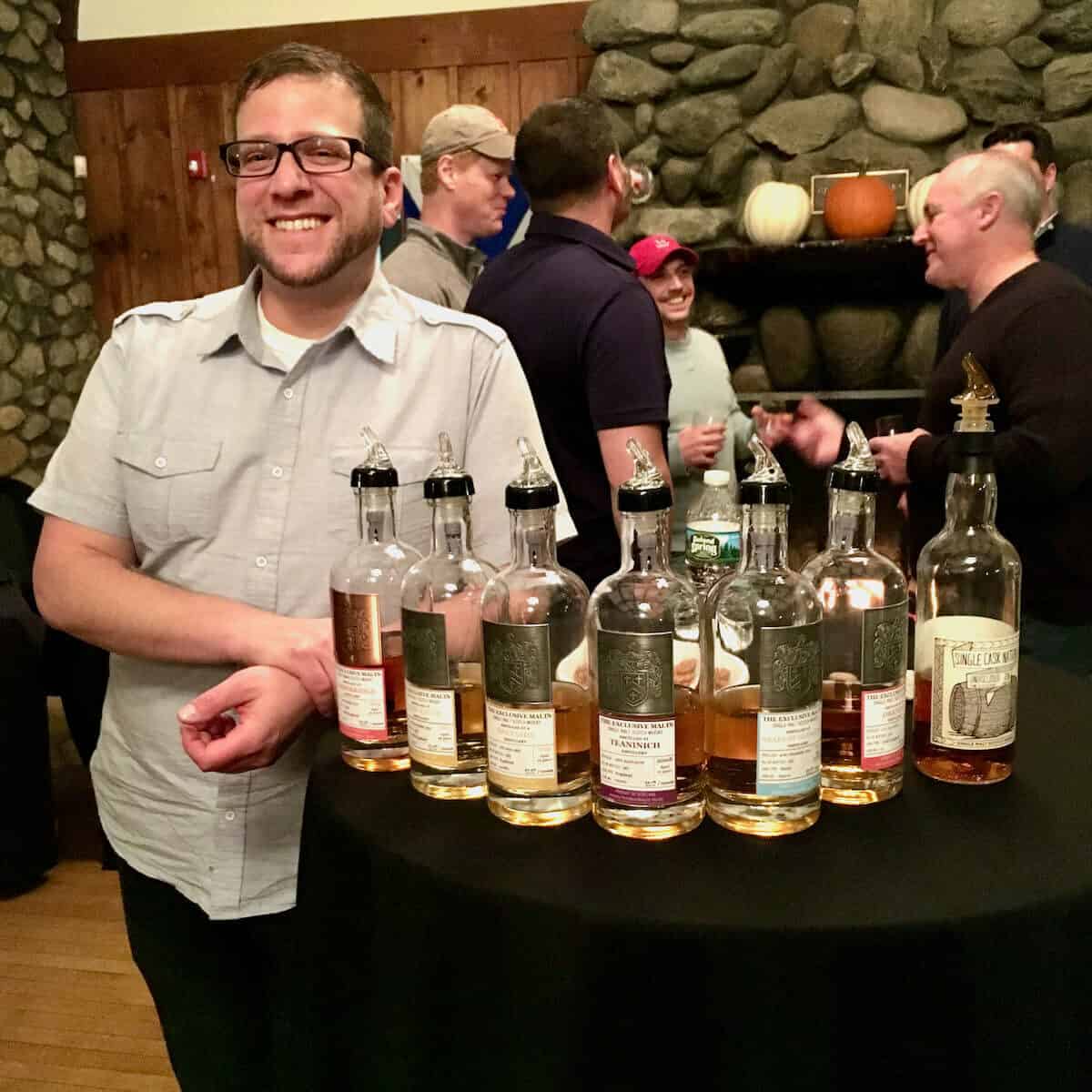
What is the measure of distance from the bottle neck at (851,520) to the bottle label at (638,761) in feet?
0.74

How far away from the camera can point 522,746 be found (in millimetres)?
800

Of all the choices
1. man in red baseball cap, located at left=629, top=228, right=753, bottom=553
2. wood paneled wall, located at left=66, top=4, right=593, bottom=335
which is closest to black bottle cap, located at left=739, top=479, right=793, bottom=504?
man in red baseball cap, located at left=629, top=228, right=753, bottom=553

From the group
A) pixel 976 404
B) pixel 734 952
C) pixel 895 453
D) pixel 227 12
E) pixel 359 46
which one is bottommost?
pixel 734 952

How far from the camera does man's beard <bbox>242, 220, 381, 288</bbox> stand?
47.8 inches

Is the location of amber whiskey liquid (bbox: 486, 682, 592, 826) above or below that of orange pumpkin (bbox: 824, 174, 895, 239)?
below

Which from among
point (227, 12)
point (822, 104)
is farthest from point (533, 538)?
point (227, 12)

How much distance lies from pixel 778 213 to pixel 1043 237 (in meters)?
1.20

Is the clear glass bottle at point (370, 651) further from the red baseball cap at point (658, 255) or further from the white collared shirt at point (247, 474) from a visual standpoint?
the red baseball cap at point (658, 255)

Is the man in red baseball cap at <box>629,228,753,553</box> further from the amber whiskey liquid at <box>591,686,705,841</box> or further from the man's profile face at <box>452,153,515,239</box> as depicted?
the amber whiskey liquid at <box>591,686,705,841</box>

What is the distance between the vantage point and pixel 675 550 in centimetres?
235

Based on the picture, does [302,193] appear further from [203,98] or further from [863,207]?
[203,98]

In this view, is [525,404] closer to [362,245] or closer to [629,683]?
[362,245]

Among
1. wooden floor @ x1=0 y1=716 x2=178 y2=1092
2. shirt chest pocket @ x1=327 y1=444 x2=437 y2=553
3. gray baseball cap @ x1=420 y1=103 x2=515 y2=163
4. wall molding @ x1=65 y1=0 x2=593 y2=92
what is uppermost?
wall molding @ x1=65 y1=0 x2=593 y2=92

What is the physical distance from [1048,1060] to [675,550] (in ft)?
5.51
